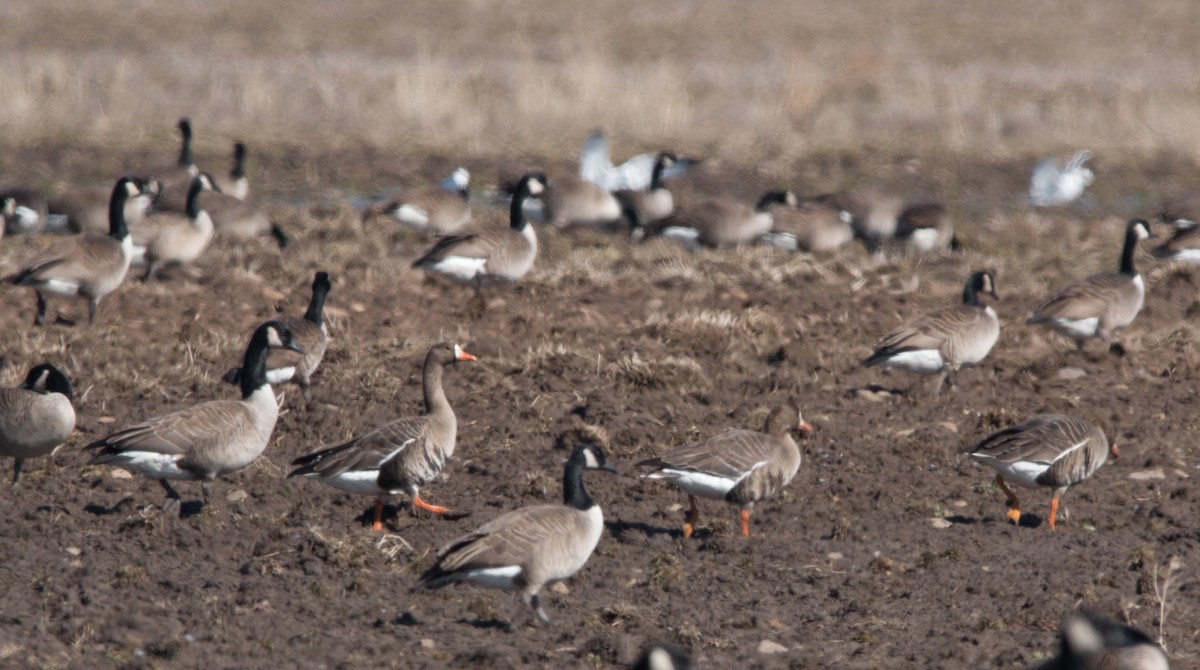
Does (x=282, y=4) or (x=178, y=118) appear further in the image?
(x=282, y=4)

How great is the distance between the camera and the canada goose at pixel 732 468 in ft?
26.3

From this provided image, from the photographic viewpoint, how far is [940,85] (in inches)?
1164

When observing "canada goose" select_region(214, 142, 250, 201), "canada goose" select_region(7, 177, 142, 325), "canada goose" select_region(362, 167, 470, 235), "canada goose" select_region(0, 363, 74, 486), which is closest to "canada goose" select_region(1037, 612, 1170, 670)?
"canada goose" select_region(0, 363, 74, 486)

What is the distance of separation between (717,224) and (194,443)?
8.84 metres

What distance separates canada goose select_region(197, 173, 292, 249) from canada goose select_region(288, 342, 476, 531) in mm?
7161

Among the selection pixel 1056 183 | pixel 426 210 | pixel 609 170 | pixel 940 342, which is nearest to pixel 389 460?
pixel 940 342

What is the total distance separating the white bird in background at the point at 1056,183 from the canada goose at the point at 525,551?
576 inches

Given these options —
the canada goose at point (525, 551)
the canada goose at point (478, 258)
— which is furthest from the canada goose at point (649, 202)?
the canada goose at point (525, 551)

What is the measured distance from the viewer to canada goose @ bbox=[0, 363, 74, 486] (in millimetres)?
8102

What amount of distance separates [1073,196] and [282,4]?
33051 mm

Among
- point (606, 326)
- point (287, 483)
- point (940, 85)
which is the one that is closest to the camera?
point (287, 483)

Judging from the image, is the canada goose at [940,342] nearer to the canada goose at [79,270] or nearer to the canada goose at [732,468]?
the canada goose at [732,468]

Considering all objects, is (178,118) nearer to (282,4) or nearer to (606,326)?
(606,326)

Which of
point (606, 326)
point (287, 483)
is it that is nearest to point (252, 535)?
point (287, 483)
